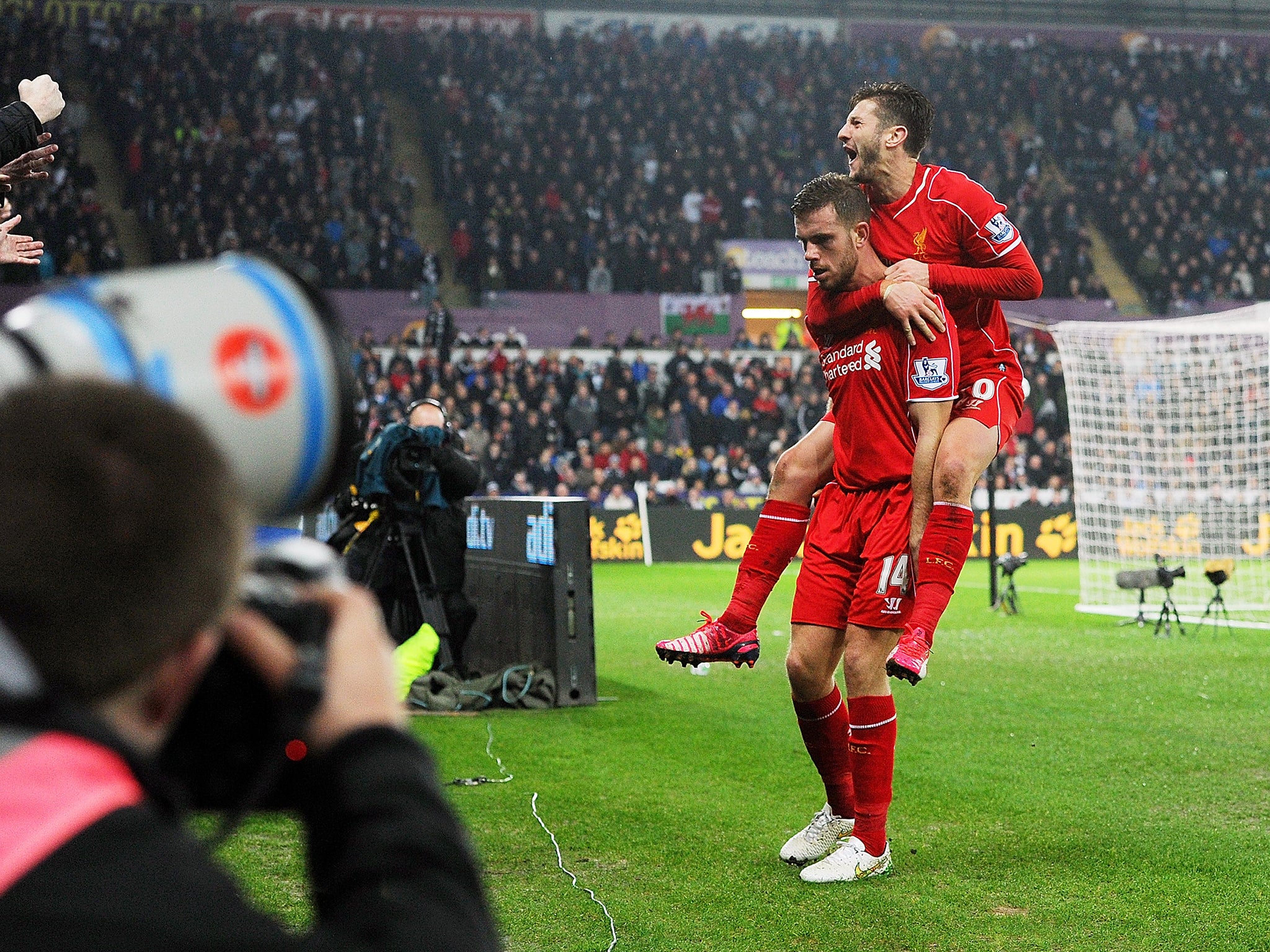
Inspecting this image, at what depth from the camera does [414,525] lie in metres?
8.26

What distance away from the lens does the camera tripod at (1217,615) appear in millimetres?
12195

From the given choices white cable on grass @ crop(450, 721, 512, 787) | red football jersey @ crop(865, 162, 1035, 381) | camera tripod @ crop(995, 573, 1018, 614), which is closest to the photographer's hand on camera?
red football jersey @ crop(865, 162, 1035, 381)

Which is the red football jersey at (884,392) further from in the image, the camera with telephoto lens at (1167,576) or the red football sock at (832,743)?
the camera with telephoto lens at (1167,576)

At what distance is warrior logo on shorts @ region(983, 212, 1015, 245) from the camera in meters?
4.38

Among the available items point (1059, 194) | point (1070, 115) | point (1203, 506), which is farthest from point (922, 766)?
point (1070, 115)

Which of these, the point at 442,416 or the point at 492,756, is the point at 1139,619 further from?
the point at 492,756

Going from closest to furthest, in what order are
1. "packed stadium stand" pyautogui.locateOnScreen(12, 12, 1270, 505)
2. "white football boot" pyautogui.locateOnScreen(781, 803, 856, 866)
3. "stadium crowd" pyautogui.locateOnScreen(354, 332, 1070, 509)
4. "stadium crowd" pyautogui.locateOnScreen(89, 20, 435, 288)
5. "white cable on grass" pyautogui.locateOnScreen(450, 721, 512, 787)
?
"white football boot" pyautogui.locateOnScreen(781, 803, 856, 866), "white cable on grass" pyautogui.locateOnScreen(450, 721, 512, 787), "stadium crowd" pyautogui.locateOnScreen(354, 332, 1070, 509), "packed stadium stand" pyautogui.locateOnScreen(12, 12, 1270, 505), "stadium crowd" pyautogui.locateOnScreen(89, 20, 435, 288)

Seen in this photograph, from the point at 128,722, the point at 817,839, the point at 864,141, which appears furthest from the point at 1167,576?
the point at 128,722

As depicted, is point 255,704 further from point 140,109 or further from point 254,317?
point 140,109

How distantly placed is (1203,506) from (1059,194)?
15375 millimetres

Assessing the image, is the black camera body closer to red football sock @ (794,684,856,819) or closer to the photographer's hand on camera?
the photographer's hand on camera

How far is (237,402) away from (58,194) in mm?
23924

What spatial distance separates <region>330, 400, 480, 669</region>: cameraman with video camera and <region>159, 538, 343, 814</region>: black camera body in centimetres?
694

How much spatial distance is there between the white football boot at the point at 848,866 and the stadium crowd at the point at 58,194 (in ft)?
55.9
